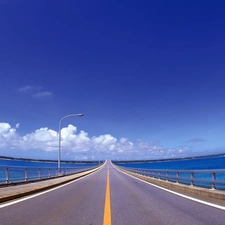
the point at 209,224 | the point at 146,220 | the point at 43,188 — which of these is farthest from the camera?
the point at 43,188

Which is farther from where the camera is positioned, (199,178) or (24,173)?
(24,173)

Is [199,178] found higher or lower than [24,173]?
lower

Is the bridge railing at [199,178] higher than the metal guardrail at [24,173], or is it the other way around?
the metal guardrail at [24,173]

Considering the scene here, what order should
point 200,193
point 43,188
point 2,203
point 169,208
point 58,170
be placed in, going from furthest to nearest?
point 58,170, point 43,188, point 200,193, point 2,203, point 169,208

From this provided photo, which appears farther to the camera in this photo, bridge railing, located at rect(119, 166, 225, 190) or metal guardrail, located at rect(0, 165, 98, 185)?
metal guardrail, located at rect(0, 165, 98, 185)

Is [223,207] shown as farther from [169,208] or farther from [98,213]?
[98,213]

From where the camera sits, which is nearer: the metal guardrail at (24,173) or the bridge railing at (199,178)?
the bridge railing at (199,178)

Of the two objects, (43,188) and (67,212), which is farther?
(43,188)

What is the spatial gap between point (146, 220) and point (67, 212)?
8.36ft

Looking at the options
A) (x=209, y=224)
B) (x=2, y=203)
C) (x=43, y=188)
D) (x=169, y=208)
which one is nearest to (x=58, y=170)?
(x=43, y=188)

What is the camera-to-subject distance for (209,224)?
5.94 metres

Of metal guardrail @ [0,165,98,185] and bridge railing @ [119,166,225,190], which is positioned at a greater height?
metal guardrail @ [0,165,98,185]

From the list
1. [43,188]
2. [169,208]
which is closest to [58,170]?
[43,188]

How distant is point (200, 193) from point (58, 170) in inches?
871
